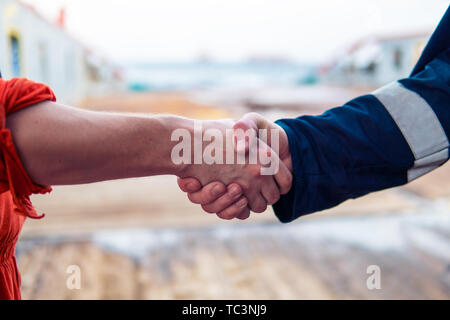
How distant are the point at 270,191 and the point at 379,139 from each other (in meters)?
0.27

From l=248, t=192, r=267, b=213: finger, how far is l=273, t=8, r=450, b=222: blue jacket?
9 centimetres

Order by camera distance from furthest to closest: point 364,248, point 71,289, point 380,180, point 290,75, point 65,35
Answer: point 290,75, point 65,35, point 364,248, point 71,289, point 380,180

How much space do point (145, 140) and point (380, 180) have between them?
20.9 inches

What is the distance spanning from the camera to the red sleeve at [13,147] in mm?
553

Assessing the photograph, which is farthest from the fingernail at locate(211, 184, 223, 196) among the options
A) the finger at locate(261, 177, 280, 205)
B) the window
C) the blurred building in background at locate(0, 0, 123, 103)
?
the window

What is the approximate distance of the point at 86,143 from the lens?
657mm

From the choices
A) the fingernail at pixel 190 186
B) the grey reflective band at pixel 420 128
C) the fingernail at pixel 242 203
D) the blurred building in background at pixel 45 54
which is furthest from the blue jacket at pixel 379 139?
the blurred building in background at pixel 45 54

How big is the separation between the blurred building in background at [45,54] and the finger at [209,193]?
1367 millimetres

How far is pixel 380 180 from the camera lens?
92cm

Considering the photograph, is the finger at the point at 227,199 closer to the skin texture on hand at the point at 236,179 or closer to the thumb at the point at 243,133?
the skin texture on hand at the point at 236,179

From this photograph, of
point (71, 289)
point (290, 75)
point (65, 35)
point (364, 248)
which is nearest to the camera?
point (71, 289)
